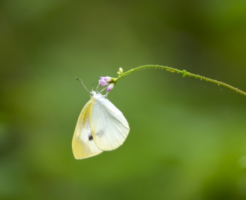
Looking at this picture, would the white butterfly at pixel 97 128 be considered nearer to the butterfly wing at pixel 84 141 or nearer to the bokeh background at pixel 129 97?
the butterfly wing at pixel 84 141

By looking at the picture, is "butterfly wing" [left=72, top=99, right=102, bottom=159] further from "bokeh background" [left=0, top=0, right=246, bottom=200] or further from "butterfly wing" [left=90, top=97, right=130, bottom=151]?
"bokeh background" [left=0, top=0, right=246, bottom=200]

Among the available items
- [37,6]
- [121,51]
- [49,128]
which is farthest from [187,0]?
[49,128]

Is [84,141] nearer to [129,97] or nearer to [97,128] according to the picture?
[97,128]

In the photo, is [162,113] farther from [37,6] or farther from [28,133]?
[37,6]

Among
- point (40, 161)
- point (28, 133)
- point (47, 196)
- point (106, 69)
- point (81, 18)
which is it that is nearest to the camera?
point (47, 196)

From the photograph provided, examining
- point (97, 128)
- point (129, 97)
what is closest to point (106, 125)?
point (97, 128)

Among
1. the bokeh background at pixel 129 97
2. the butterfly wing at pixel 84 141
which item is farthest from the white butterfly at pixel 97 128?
the bokeh background at pixel 129 97

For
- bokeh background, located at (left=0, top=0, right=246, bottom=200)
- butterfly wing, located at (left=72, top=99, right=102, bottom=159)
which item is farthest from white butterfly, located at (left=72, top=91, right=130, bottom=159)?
bokeh background, located at (left=0, top=0, right=246, bottom=200)
